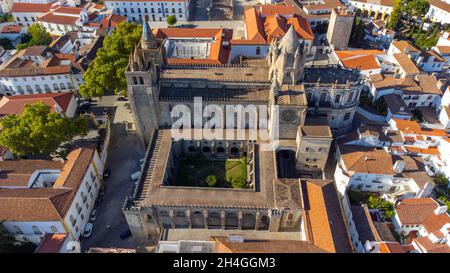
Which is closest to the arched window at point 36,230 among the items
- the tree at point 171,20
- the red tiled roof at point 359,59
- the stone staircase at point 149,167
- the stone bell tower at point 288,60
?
the stone staircase at point 149,167

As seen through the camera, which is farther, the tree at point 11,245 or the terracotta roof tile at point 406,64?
the terracotta roof tile at point 406,64

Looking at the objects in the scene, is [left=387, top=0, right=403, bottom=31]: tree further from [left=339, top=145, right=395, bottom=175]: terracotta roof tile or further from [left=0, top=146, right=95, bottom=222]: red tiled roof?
[left=0, top=146, right=95, bottom=222]: red tiled roof

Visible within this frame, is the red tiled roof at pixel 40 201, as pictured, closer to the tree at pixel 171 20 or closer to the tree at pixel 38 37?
→ the tree at pixel 38 37

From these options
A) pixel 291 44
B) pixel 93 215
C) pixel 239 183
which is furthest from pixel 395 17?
pixel 93 215

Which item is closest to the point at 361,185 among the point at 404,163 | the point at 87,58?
the point at 404,163

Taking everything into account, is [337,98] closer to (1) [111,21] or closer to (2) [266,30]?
Answer: (2) [266,30]

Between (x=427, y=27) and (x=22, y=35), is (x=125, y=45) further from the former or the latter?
(x=427, y=27)
